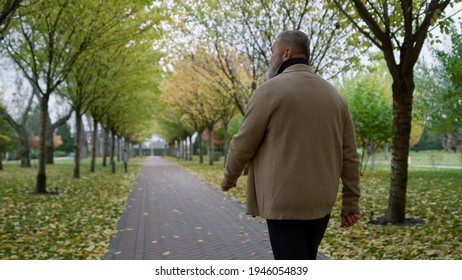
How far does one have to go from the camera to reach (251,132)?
2.31m

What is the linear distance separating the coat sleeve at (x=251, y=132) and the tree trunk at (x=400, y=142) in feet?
17.0

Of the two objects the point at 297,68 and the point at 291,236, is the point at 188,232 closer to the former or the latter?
the point at 291,236

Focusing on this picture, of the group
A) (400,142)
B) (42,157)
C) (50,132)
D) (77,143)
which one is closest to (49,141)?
(50,132)

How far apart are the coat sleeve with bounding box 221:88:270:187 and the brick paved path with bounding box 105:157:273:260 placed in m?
3.18

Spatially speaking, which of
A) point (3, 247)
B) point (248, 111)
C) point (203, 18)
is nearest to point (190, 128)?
point (203, 18)

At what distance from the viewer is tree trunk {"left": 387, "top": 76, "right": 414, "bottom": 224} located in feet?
22.3

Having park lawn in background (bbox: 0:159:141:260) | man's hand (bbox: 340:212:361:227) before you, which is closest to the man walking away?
man's hand (bbox: 340:212:361:227)

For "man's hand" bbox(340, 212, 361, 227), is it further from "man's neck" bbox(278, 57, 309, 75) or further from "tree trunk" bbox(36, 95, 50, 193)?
"tree trunk" bbox(36, 95, 50, 193)

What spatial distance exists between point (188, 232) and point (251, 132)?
4.97 metres

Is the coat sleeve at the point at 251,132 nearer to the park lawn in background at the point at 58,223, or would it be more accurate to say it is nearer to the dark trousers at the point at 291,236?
the dark trousers at the point at 291,236

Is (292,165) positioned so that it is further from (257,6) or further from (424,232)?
(257,6)

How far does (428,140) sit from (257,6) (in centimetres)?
4020

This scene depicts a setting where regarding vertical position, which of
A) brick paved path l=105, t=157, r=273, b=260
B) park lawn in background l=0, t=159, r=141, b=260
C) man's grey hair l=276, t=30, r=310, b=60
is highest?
man's grey hair l=276, t=30, r=310, b=60

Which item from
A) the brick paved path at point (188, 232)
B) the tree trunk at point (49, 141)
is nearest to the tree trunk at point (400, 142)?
the brick paved path at point (188, 232)
